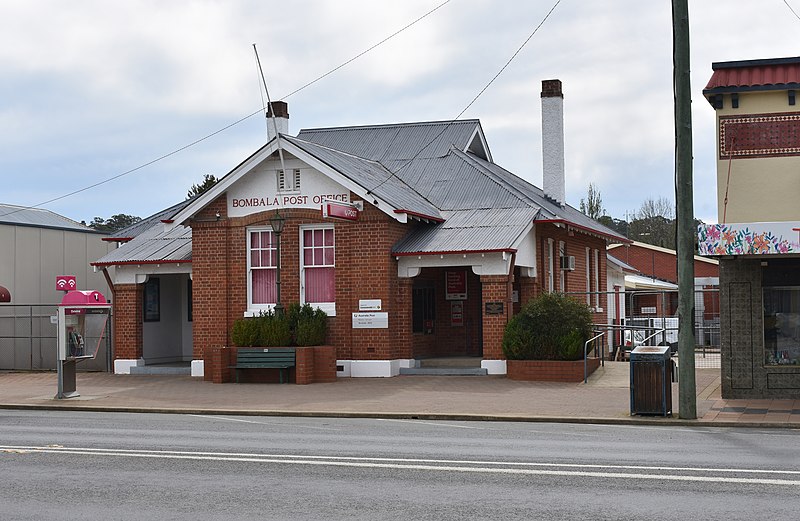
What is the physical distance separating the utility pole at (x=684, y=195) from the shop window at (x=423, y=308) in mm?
11836

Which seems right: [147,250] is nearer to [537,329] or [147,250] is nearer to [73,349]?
[73,349]

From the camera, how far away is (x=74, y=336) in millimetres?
21516

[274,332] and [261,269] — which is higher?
[261,269]

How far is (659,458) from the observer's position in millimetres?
11648

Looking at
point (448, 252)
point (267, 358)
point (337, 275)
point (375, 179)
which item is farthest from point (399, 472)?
point (375, 179)

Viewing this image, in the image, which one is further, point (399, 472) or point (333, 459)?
point (333, 459)

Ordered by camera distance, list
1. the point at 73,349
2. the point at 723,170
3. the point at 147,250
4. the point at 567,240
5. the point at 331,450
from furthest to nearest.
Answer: the point at 567,240, the point at 147,250, the point at 73,349, the point at 723,170, the point at 331,450

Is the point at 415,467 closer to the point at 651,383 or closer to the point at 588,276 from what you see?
the point at 651,383

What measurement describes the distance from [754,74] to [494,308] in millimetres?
8348

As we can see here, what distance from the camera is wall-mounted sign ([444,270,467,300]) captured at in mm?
27953

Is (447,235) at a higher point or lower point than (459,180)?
lower

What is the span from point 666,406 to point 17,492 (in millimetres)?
10185

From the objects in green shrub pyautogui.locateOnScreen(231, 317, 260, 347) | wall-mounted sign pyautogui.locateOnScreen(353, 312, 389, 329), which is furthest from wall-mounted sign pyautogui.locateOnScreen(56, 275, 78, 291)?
wall-mounted sign pyautogui.locateOnScreen(353, 312, 389, 329)

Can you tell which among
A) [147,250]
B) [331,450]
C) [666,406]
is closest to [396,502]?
[331,450]
